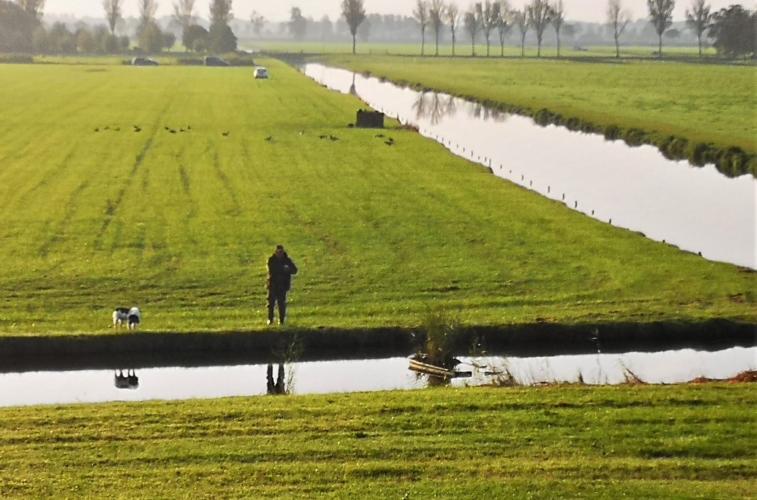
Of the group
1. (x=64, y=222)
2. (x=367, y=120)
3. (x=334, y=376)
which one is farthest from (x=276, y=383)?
(x=367, y=120)

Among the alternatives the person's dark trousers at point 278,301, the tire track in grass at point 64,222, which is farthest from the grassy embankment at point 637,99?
the person's dark trousers at point 278,301

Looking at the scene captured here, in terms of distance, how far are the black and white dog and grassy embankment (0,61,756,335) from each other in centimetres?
35

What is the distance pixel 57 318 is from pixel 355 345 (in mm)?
6639

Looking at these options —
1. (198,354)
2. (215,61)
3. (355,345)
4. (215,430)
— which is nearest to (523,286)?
(355,345)

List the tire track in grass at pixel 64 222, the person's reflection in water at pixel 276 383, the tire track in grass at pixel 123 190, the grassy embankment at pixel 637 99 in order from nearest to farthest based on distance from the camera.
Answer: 1. the person's reflection in water at pixel 276 383
2. the tire track in grass at pixel 64 222
3. the tire track in grass at pixel 123 190
4. the grassy embankment at pixel 637 99

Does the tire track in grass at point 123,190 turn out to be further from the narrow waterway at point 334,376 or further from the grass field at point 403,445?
the grass field at point 403,445

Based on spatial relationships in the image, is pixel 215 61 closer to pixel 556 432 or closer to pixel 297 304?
pixel 297 304

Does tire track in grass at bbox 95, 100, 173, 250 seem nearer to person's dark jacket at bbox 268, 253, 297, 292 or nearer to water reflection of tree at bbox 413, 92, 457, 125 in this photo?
person's dark jacket at bbox 268, 253, 297, 292

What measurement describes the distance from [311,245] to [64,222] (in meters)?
8.69

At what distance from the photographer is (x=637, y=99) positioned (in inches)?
3718

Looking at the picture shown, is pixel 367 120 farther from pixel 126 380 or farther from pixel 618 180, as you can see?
pixel 126 380

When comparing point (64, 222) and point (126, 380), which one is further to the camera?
point (64, 222)

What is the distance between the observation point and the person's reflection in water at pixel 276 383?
22.8 meters

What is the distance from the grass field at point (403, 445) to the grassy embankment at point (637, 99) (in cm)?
3984
